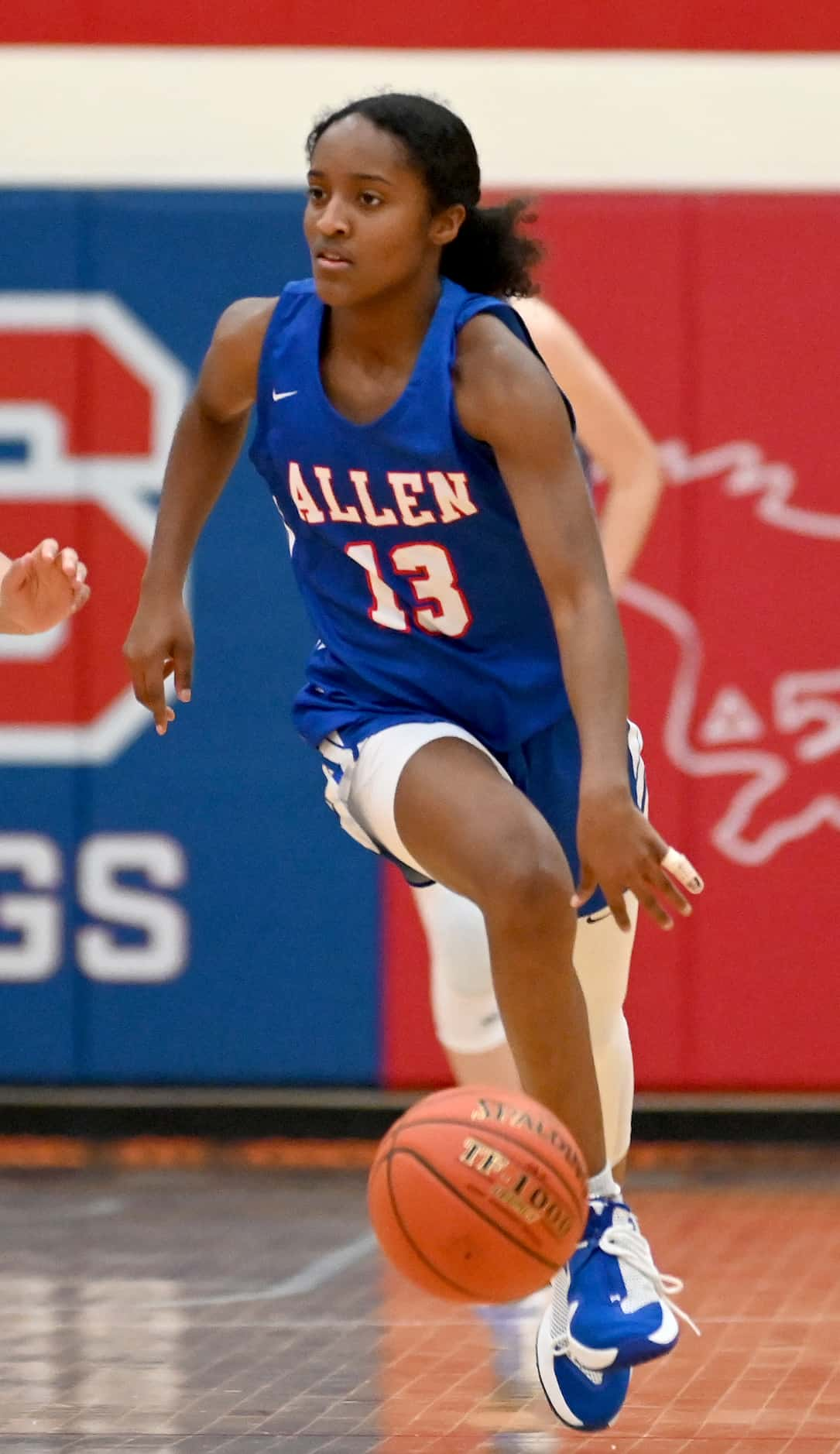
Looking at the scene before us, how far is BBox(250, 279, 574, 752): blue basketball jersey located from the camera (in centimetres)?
387

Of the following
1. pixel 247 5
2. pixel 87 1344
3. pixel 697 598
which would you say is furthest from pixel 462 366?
pixel 247 5

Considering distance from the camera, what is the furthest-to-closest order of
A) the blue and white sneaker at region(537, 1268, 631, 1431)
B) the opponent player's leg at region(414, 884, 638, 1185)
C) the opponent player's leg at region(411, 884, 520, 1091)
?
the opponent player's leg at region(411, 884, 520, 1091)
the opponent player's leg at region(414, 884, 638, 1185)
the blue and white sneaker at region(537, 1268, 631, 1431)

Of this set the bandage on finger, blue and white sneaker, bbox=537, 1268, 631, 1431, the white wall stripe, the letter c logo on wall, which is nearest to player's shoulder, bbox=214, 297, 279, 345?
the bandage on finger

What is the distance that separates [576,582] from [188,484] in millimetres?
816

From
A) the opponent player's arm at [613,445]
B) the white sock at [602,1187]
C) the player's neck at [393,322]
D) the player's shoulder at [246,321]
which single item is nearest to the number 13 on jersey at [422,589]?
the player's neck at [393,322]

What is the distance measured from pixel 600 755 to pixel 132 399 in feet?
11.8

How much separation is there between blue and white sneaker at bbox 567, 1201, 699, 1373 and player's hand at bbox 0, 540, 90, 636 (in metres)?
1.27

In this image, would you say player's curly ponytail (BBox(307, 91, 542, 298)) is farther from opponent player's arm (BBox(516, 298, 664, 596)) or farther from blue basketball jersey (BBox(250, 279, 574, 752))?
opponent player's arm (BBox(516, 298, 664, 596))

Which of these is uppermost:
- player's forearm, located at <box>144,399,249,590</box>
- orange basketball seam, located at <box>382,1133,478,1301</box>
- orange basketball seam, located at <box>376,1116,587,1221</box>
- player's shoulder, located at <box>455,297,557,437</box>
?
player's shoulder, located at <box>455,297,557,437</box>

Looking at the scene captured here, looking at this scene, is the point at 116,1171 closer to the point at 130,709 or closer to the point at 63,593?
the point at 130,709

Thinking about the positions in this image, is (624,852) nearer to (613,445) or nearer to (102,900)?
(613,445)

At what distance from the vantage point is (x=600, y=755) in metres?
3.58

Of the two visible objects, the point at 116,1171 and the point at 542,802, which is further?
the point at 116,1171

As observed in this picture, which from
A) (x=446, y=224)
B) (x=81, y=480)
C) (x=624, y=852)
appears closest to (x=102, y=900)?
(x=81, y=480)
